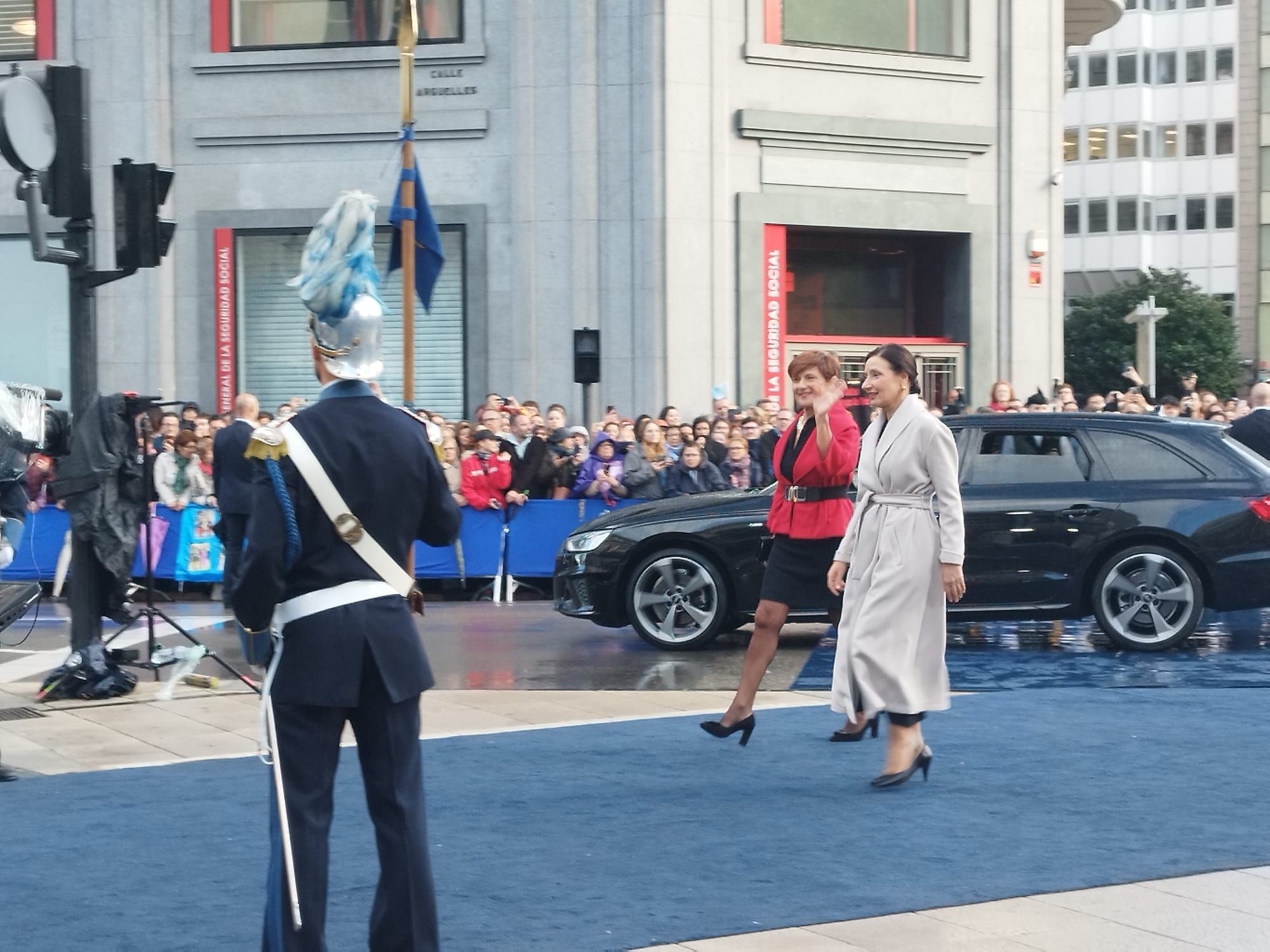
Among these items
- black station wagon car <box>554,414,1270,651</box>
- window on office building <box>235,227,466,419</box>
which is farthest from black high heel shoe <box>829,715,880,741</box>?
window on office building <box>235,227,466,419</box>

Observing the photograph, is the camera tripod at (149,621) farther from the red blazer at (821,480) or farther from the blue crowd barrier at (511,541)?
the blue crowd barrier at (511,541)

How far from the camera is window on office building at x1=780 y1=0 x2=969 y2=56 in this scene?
23.1 meters

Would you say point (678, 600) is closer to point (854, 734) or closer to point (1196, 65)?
point (854, 734)

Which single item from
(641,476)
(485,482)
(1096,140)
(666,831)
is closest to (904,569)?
(666,831)

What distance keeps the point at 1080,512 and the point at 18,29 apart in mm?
17475

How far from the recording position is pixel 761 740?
8.23m

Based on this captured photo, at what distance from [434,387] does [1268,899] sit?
60.3 ft

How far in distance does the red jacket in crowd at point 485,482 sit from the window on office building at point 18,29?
11167 mm

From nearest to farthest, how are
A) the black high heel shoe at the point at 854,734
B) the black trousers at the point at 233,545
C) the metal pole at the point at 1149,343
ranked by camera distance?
the black trousers at the point at 233,545
the black high heel shoe at the point at 854,734
the metal pole at the point at 1149,343

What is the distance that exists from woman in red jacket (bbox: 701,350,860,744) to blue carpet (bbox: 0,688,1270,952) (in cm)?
45

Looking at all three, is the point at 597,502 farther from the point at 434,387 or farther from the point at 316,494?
the point at 316,494

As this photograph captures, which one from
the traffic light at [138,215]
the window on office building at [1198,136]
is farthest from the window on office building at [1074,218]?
the traffic light at [138,215]

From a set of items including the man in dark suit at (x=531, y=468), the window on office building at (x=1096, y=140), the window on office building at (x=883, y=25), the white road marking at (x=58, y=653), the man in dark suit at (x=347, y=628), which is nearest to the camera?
the man in dark suit at (x=347, y=628)

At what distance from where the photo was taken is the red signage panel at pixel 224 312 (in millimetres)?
22766
